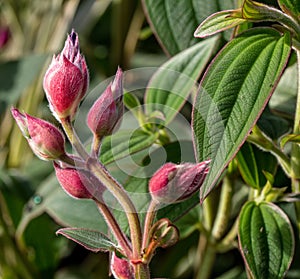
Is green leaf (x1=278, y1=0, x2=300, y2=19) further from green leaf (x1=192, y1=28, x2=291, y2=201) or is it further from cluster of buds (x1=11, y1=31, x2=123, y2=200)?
cluster of buds (x1=11, y1=31, x2=123, y2=200)

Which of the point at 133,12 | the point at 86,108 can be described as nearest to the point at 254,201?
the point at 86,108

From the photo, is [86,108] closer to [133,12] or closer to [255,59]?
[133,12]

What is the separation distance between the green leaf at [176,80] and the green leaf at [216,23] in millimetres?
133

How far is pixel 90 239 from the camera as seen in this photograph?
21.8 inches

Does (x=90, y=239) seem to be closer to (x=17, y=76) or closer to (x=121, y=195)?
(x=121, y=195)

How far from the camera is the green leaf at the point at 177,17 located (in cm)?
75

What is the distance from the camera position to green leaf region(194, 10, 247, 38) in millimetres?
549

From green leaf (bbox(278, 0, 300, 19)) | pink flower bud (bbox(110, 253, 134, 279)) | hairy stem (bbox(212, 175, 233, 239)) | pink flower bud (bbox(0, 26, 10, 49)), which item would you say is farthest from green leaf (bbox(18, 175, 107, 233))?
pink flower bud (bbox(0, 26, 10, 49))

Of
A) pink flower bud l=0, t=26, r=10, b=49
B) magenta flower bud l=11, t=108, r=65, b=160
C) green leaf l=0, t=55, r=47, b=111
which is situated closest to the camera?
magenta flower bud l=11, t=108, r=65, b=160

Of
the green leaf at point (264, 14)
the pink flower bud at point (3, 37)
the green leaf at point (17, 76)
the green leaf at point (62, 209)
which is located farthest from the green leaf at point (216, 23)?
the pink flower bud at point (3, 37)

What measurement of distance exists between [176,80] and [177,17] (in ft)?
0.24

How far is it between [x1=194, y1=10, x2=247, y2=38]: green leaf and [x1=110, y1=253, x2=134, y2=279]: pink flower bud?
0.60 feet

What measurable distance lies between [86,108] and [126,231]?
617 mm

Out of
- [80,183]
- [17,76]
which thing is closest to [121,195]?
[80,183]
